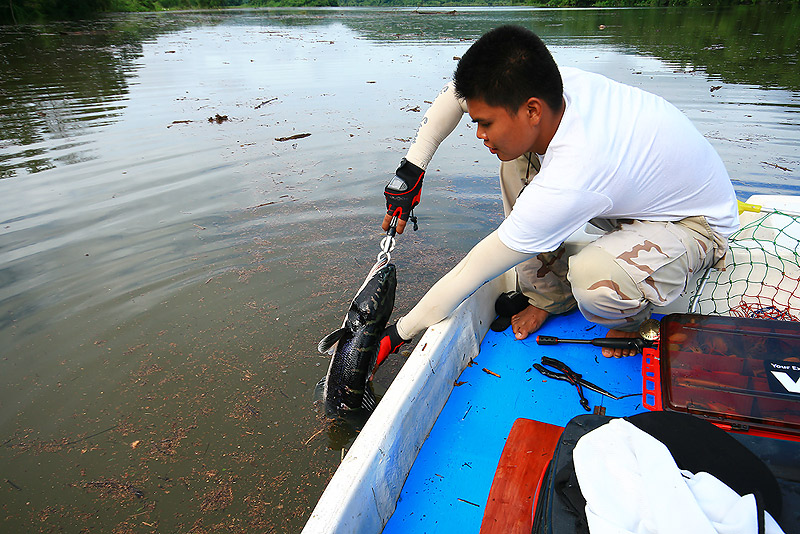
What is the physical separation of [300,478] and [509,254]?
1672 mm

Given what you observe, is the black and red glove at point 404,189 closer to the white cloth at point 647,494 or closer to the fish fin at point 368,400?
the fish fin at point 368,400

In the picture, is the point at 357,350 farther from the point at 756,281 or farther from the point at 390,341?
the point at 756,281

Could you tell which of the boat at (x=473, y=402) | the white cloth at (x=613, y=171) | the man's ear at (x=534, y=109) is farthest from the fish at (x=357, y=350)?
the man's ear at (x=534, y=109)

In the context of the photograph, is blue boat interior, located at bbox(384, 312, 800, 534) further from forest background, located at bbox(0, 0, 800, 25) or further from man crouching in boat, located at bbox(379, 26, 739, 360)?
forest background, located at bbox(0, 0, 800, 25)

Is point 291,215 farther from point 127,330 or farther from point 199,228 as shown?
point 127,330

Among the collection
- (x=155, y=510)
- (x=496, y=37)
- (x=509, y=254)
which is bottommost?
(x=155, y=510)

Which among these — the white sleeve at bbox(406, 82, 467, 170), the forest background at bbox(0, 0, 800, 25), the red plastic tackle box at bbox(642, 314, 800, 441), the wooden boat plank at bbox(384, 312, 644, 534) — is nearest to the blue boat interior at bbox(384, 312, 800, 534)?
the wooden boat plank at bbox(384, 312, 644, 534)

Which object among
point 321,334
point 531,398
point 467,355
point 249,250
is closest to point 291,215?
point 249,250

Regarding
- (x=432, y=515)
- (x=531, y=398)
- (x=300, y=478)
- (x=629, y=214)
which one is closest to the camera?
(x=432, y=515)

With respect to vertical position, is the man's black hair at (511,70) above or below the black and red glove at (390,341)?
above

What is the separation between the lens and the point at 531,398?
2467 mm

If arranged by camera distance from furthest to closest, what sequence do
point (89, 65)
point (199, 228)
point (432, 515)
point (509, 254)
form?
point (89, 65)
point (199, 228)
point (509, 254)
point (432, 515)

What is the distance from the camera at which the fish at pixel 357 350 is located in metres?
2.83

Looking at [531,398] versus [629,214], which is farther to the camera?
[531,398]
